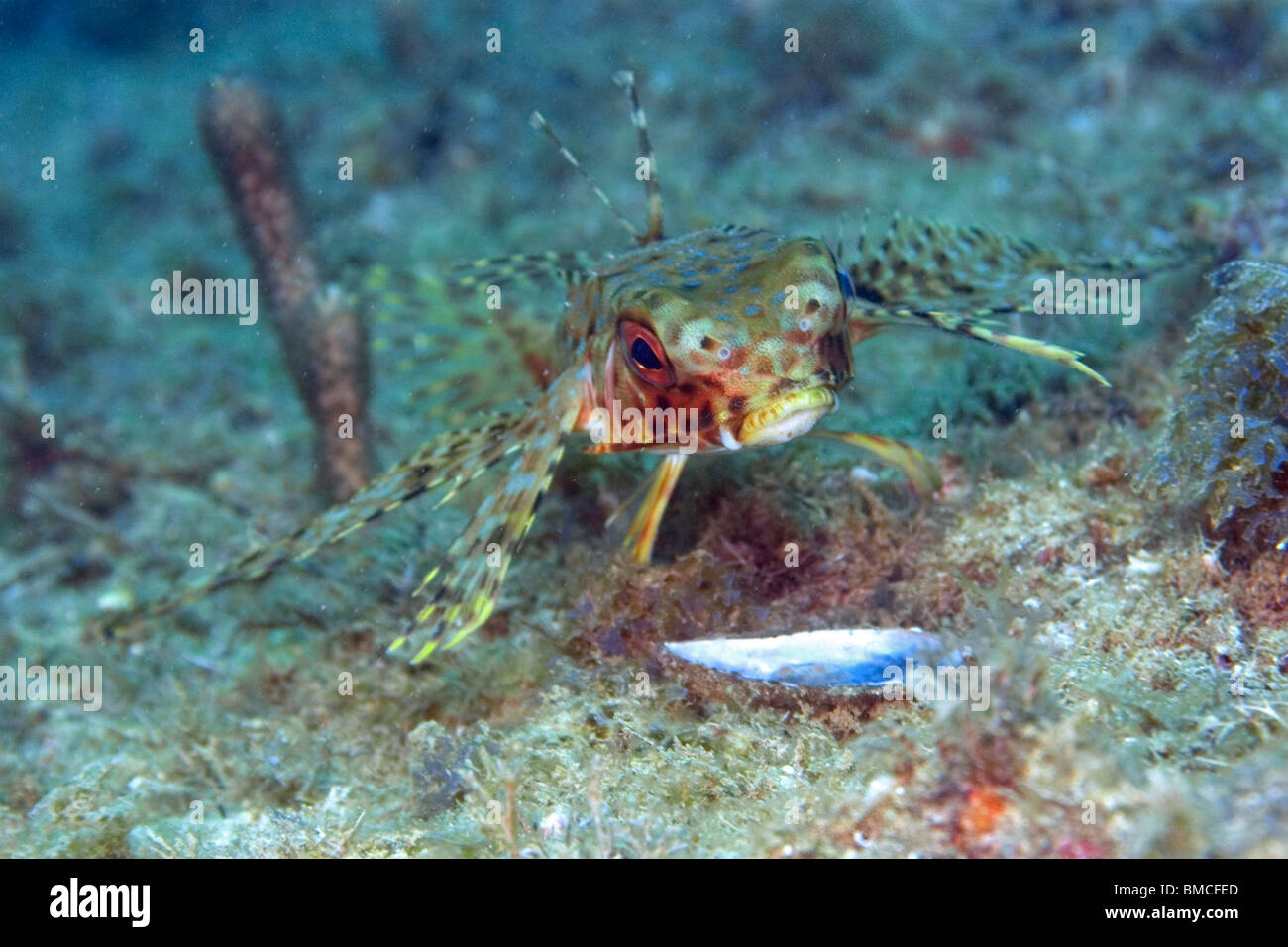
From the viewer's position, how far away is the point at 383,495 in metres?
4.10

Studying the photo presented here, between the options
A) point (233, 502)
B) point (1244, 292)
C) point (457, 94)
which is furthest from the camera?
point (457, 94)

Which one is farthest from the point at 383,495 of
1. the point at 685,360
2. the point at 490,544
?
the point at 685,360

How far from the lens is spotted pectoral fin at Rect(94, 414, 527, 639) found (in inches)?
159

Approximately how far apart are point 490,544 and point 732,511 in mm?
1184

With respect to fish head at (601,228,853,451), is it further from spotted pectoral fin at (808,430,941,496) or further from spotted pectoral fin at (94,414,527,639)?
spotted pectoral fin at (94,414,527,639)

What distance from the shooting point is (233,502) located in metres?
7.09

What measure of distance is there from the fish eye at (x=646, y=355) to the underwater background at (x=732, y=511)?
0.85 metres

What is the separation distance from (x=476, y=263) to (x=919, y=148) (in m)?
6.57

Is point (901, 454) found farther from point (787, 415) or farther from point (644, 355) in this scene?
point (644, 355)

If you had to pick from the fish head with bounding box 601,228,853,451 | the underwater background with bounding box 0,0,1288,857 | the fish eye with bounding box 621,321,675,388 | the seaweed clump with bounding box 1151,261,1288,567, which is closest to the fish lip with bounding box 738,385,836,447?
the fish head with bounding box 601,228,853,451

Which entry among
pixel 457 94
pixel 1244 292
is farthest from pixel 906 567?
pixel 457 94

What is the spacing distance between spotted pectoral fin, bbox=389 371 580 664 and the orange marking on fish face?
1.36 feet

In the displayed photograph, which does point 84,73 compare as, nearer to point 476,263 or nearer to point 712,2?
point 712,2

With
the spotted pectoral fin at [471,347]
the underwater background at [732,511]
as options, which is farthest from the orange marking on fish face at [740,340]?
the spotted pectoral fin at [471,347]
